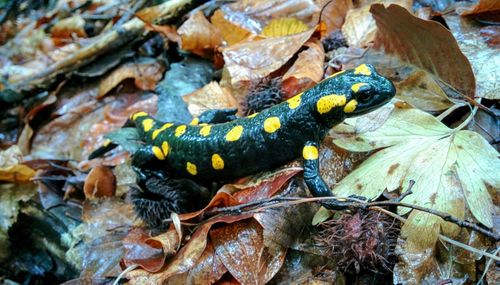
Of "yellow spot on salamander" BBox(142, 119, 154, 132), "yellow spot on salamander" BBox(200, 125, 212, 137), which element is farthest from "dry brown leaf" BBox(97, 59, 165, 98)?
"yellow spot on salamander" BBox(200, 125, 212, 137)

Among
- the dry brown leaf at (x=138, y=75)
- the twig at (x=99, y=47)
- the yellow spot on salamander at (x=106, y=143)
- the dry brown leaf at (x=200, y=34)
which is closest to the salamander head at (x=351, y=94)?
the dry brown leaf at (x=200, y=34)

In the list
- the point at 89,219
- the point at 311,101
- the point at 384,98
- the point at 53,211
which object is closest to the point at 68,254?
the point at 89,219

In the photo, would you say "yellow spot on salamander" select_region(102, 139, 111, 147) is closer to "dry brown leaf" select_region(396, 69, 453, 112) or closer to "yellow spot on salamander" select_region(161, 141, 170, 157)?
"yellow spot on salamander" select_region(161, 141, 170, 157)

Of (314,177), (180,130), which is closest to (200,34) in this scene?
(180,130)

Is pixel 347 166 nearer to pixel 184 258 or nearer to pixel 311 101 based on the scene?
pixel 311 101

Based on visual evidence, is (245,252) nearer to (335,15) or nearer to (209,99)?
(209,99)
